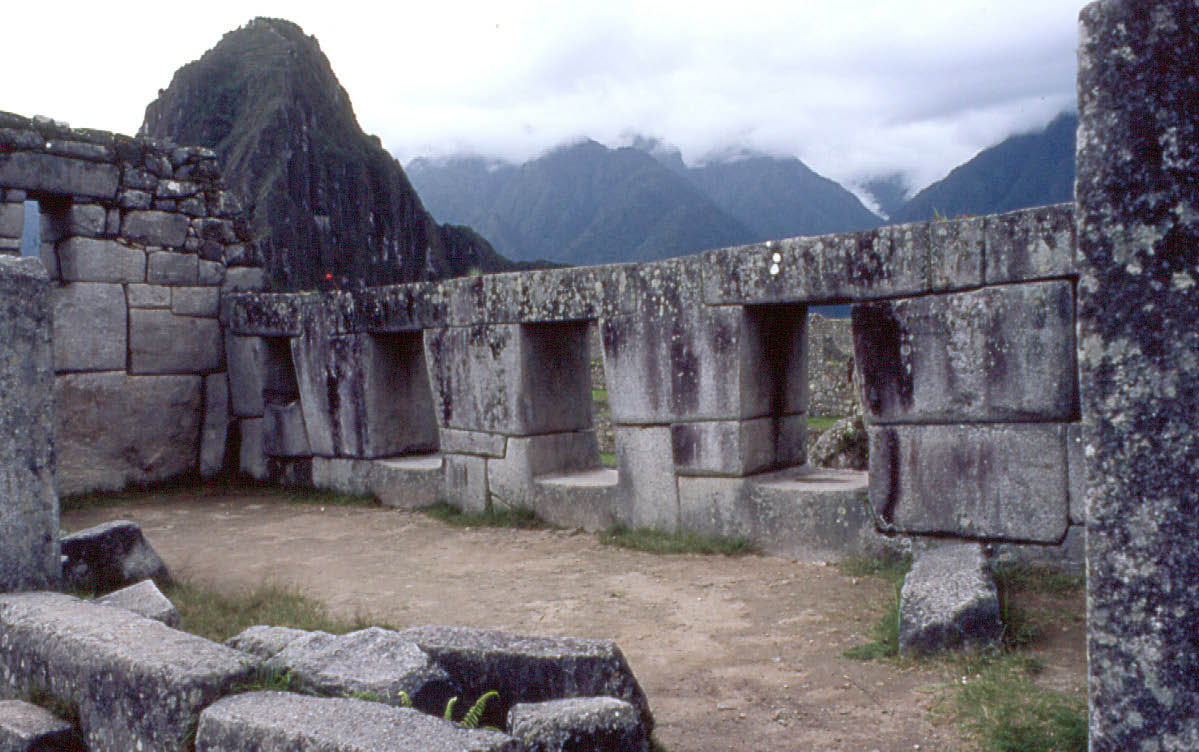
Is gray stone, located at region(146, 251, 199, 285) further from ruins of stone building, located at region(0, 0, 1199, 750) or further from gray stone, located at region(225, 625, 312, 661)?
gray stone, located at region(225, 625, 312, 661)

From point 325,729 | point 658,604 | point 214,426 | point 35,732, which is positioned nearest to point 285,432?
point 214,426

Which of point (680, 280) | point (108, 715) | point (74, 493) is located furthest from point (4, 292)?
point (74, 493)

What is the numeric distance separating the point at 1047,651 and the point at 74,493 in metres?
8.46

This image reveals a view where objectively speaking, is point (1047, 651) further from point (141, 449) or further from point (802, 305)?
point (141, 449)

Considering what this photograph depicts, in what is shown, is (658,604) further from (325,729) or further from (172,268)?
(172,268)

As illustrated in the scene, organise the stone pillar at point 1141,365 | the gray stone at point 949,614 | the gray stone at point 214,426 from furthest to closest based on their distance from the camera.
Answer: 1. the gray stone at point 214,426
2. the gray stone at point 949,614
3. the stone pillar at point 1141,365

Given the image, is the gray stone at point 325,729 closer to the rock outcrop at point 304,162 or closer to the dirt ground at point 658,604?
the dirt ground at point 658,604

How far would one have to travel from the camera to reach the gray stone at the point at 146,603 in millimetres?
4273

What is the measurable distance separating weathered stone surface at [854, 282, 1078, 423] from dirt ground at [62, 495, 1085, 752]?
106 cm

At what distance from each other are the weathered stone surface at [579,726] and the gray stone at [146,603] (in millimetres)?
2114

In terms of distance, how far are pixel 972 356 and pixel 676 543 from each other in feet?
7.34

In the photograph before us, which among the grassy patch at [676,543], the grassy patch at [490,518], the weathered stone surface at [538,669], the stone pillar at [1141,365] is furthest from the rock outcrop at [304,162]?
the stone pillar at [1141,365]

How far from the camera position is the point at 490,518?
24.9 ft

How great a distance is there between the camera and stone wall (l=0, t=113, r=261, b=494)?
8969mm
